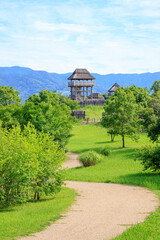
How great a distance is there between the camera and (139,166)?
2877cm

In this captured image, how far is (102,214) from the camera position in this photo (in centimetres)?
1304

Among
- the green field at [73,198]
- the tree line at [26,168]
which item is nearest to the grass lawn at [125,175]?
the green field at [73,198]

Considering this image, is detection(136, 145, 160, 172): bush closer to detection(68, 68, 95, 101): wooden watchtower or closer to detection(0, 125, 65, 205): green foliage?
detection(0, 125, 65, 205): green foliage

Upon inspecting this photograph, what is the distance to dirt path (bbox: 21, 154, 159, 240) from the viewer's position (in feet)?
34.6

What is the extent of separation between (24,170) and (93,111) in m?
67.3

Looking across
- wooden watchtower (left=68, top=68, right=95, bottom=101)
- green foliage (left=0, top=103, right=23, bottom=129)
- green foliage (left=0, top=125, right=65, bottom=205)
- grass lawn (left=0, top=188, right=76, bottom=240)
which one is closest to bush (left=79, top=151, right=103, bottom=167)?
green foliage (left=0, top=103, right=23, bottom=129)

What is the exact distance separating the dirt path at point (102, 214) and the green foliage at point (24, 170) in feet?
6.54

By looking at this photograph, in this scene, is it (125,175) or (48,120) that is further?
(48,120)

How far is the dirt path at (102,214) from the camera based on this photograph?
10555 millimetres

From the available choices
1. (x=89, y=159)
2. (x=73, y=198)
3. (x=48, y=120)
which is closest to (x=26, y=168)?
(x=73, y=198)

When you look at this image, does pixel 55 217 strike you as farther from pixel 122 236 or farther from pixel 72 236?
pixel 122 236

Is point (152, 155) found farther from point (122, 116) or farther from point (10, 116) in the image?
point (10, 116)

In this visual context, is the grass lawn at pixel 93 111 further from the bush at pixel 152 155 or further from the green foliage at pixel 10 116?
the bush at pixel 152 155

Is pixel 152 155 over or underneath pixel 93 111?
underneath
